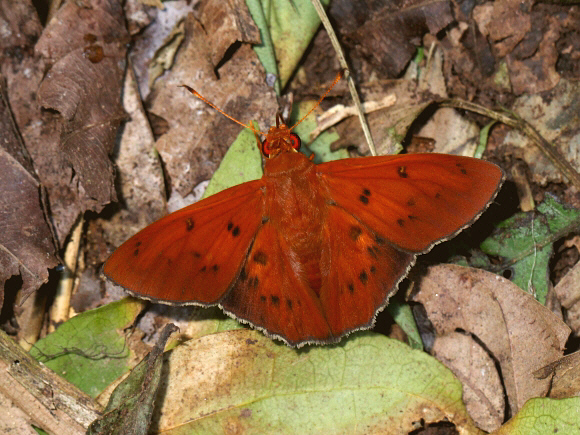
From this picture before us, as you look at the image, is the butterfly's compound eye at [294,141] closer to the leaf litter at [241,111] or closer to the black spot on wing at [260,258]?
the leaf litter at [241,111]

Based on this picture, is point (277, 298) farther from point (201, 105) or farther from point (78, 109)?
point (78, 109)

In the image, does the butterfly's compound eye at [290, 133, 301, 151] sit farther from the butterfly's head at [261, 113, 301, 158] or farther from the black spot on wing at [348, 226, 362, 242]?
the black spot on wing at [348, 226, 362, 242]

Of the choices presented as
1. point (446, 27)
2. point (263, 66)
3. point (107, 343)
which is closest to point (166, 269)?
point (107, 343)

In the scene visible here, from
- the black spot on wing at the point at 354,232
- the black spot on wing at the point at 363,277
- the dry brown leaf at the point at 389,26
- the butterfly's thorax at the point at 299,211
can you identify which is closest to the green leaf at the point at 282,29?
the dry brown leaf at the point at 389,26

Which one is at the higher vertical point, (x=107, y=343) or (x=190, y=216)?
(x=190, y=216)

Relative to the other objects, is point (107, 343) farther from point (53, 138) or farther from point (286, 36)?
point (286, 36)

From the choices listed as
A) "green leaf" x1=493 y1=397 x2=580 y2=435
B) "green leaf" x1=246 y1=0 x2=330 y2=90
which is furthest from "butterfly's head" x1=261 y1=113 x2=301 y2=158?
"green leaf" x1=493 y1=397 x2=580 y2=435
